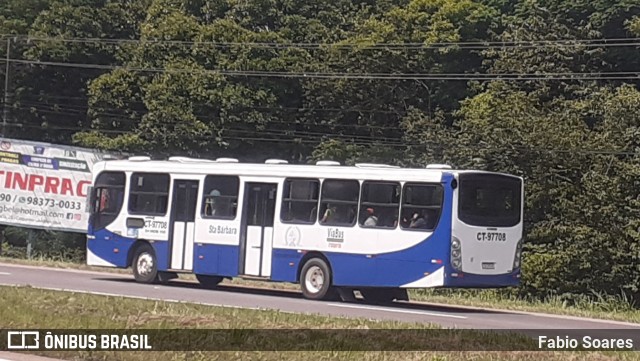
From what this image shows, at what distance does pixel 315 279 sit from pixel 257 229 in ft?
6.15

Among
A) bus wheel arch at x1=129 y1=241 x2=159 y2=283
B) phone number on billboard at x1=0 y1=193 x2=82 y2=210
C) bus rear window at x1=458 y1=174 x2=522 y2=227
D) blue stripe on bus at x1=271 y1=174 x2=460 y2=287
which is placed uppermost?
bus rear window at x1=458 y1=174 x2=522 y2=227

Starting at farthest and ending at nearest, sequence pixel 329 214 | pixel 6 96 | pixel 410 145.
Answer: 1. pixel 6 96
2. pixel 410 145
3. pixel 329 214

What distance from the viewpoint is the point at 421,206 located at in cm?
2272

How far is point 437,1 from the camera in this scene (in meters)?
62.7

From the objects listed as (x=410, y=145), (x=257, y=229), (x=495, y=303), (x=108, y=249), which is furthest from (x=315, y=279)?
(x=410, y=145)

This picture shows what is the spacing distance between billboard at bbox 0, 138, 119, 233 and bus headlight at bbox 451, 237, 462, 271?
2360 cm

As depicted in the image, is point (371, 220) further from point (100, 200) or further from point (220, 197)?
point (100, 200)

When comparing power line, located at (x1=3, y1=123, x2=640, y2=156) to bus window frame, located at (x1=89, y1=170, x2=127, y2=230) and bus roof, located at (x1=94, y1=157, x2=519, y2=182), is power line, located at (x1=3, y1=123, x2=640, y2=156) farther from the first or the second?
bus window frame, located at (x1=89, y1=170, x2=127, y2=230)

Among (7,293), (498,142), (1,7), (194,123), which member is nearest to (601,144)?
(498,142)

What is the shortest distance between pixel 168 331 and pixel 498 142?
3391cm

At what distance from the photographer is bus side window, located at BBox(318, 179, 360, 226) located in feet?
77.2

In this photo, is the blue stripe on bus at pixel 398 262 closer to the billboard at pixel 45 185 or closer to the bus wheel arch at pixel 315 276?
the bus wheel arch at pixel 315 276

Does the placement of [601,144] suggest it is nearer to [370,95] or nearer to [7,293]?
[370,95]

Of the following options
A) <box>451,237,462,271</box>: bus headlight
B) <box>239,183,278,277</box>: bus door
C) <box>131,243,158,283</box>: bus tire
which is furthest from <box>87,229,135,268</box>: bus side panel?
<box>451,237,462,271</box>: bus headlight
